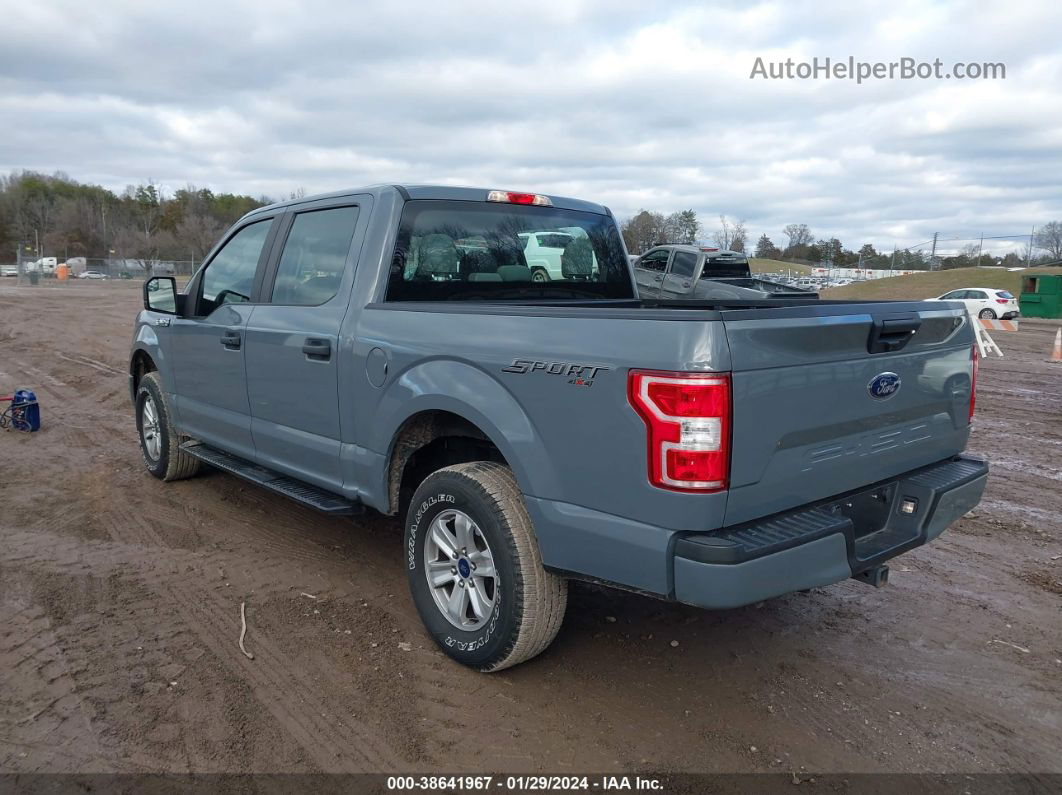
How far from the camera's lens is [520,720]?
3.02 meters

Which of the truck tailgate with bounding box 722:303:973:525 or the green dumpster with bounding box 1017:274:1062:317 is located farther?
the green dumpster with bounding box 1017:274:1062:317

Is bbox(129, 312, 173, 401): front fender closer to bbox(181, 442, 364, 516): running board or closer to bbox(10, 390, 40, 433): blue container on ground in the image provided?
bbox(181, 442, 364, 516): running board

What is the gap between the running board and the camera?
4.02 meters

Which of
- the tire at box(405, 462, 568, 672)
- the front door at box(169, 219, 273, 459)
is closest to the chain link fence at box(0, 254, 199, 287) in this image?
the front door at box(169, 219, 273, 459)

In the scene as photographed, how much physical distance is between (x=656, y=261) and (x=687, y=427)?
14.1 meters

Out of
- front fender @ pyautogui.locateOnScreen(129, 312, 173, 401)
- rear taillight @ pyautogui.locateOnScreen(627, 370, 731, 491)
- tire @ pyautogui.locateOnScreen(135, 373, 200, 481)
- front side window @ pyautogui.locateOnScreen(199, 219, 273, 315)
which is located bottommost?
tire @ pyautogui.locateOnScreen(135, 373, 200, 481)

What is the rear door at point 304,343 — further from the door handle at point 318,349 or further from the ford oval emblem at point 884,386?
the ford oval emblem at point 884,386

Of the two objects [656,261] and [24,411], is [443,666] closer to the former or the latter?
[24,411]

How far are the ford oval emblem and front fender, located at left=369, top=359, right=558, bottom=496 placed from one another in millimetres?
1254

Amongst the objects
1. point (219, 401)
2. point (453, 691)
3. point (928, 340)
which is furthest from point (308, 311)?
point (928, 340)

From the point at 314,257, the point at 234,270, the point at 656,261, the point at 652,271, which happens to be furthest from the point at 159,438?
the point at 656,261

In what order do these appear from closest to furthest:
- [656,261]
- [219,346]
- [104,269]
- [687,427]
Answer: [687,427] < [219,346] < [656,261] < [104,269]

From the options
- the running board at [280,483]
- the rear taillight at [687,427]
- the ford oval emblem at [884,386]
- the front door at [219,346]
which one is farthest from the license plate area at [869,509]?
the front door at [219,346]

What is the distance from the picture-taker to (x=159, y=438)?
6.00m
